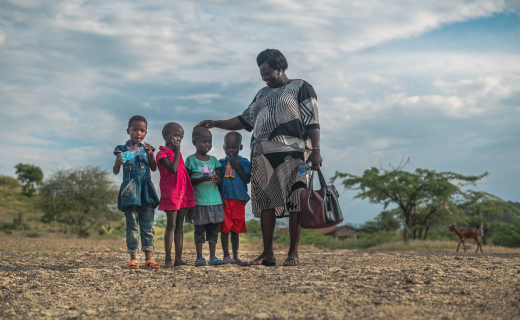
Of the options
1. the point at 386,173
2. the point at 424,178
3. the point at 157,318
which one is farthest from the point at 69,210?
the point at 157,318

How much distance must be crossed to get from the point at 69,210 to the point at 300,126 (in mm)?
19851

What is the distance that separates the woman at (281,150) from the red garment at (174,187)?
800 mm

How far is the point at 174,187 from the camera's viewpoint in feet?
16.4

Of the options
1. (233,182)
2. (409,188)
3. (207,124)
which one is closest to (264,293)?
(233,182)

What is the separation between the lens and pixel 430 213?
17859 mm

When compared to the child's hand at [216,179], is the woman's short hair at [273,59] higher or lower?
higher

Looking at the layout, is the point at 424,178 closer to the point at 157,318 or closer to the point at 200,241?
the point at 200,241

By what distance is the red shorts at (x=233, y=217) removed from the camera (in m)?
5.49

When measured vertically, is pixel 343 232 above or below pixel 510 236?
below

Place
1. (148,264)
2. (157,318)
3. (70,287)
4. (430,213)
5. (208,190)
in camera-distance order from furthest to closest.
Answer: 1. (430,213)
2. (208,190)
3. (148,264)
4. (70,287)
5. (157,318)

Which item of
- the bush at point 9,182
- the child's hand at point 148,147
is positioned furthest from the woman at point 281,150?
the bush at point 9,182

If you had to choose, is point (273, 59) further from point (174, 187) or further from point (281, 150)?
point (174, 187)

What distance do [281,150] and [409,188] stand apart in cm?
1394

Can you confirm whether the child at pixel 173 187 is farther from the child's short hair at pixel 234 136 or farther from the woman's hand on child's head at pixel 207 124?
the child's short hair at pixel 234 136
